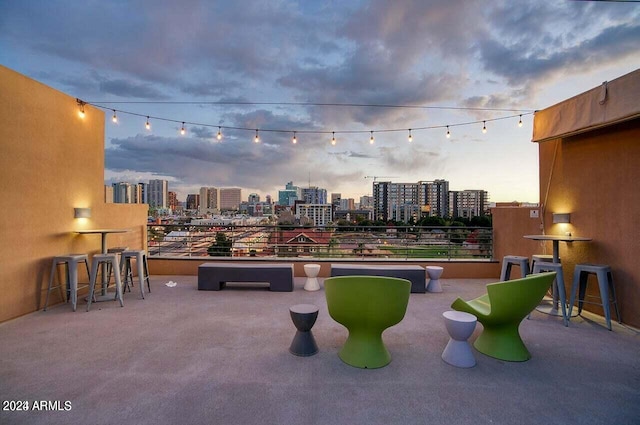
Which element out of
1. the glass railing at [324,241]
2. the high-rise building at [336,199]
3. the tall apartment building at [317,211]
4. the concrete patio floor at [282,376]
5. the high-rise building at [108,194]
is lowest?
the concrete patio floor at [282,376]

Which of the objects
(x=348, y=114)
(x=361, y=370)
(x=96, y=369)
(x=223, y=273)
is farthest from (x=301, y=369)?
(x=348, y=114)

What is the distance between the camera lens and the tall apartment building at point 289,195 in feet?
61.2

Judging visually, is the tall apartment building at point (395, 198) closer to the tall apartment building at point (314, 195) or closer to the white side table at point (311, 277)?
the tall apartment building at point (314, 195)

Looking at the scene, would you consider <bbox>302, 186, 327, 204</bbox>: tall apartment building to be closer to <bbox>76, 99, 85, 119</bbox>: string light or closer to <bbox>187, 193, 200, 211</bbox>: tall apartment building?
<bbox>187, 193, 200, 211</bbox>: tall apartment building

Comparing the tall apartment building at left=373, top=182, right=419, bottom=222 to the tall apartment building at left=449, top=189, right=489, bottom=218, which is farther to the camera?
the tall apartment building at left=373, top=182, right=419, bottom=222

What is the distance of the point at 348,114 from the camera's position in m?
7.77

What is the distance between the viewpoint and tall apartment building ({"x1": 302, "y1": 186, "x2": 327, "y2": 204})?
1809 cm

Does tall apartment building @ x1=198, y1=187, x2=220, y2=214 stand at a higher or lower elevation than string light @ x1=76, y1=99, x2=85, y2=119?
lower

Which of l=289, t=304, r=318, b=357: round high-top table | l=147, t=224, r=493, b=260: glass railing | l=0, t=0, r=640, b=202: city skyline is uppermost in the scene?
l=0, t=0, r=640, b=202: city skyline

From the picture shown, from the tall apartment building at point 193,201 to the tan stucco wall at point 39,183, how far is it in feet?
40.4

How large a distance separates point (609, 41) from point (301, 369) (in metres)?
6.89

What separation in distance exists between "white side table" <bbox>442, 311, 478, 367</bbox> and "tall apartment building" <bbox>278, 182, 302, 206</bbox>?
16.2 m

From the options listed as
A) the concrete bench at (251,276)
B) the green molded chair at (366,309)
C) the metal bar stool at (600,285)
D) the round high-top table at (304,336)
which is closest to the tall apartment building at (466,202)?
the metal bar stool at (600,285)

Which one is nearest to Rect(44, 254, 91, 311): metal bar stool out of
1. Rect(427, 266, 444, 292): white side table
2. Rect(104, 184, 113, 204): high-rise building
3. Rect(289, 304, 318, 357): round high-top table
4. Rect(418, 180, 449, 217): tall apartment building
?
Rect(104, 184, 113, 204): high-rise building
